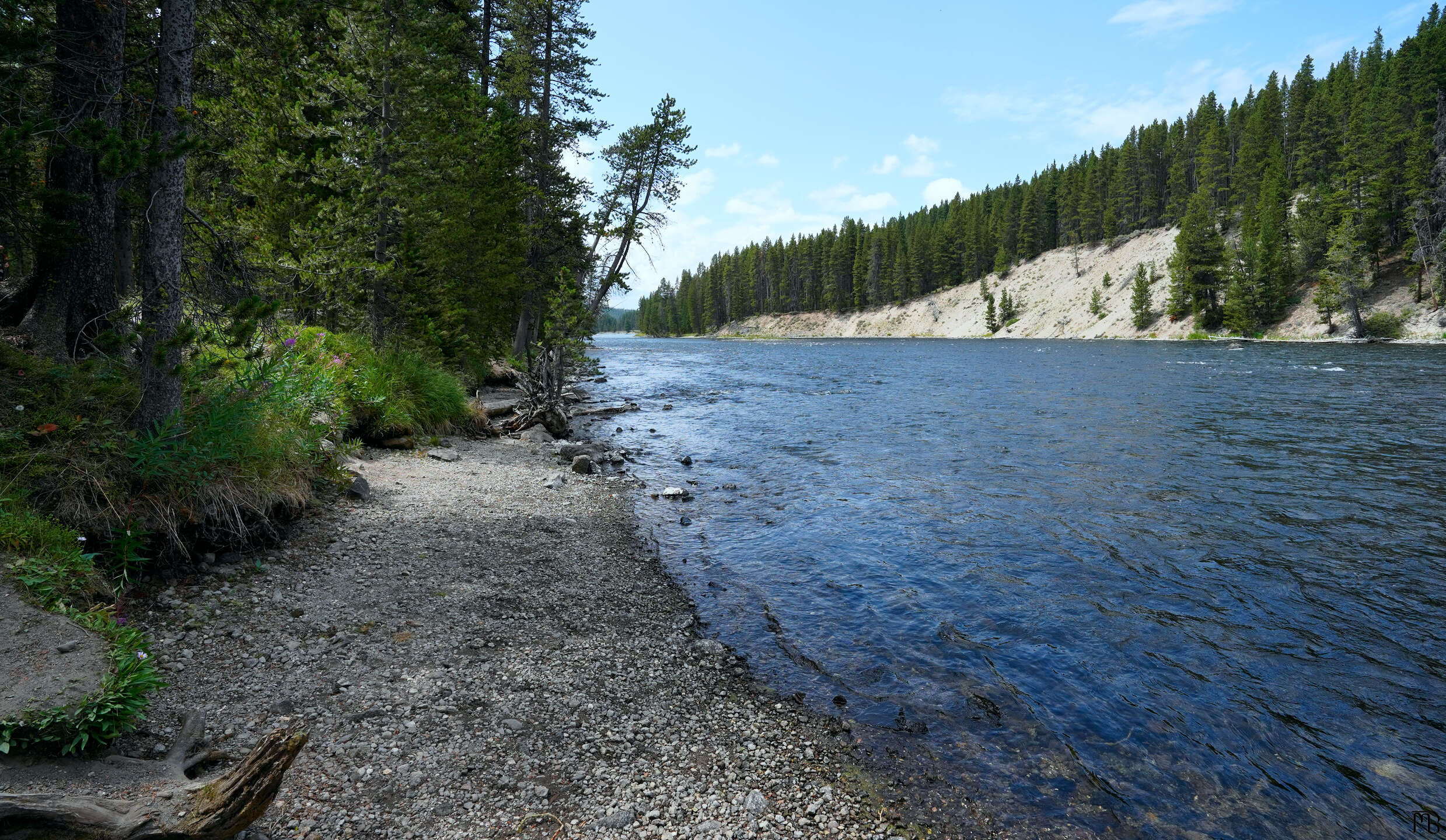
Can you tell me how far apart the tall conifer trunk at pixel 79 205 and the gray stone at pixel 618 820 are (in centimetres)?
760

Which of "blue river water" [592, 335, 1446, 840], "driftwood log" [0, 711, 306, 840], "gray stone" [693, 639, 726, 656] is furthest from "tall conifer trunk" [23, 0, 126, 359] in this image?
"blue river water" [592, 335, 1446, 840]

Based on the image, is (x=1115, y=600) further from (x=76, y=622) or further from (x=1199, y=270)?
(x=1199, y=270)

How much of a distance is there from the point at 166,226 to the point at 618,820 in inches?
281

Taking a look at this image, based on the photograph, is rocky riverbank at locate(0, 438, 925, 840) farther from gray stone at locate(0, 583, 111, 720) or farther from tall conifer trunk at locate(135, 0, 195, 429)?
tall conifer trunk at locate(135, 0, 195, 429)

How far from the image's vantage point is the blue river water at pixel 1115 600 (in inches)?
205

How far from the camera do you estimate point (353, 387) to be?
1334cm

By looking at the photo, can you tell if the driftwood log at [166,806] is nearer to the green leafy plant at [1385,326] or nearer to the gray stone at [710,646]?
the gray stone at [710,646]

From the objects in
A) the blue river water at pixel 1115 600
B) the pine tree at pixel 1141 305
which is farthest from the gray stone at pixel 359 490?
the pine tree at pixel 1141 305

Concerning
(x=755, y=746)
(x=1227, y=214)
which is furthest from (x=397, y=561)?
(x=1227, y=214)

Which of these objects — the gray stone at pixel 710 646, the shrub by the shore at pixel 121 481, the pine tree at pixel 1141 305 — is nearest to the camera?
the shrub by the shore at pixel 121 481

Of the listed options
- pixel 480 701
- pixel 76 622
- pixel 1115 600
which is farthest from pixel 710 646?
pixel 1115 600

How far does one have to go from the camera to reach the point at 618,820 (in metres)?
4.18

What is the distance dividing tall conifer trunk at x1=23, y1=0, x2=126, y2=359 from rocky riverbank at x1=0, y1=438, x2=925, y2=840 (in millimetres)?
3946

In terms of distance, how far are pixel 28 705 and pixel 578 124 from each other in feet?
101
